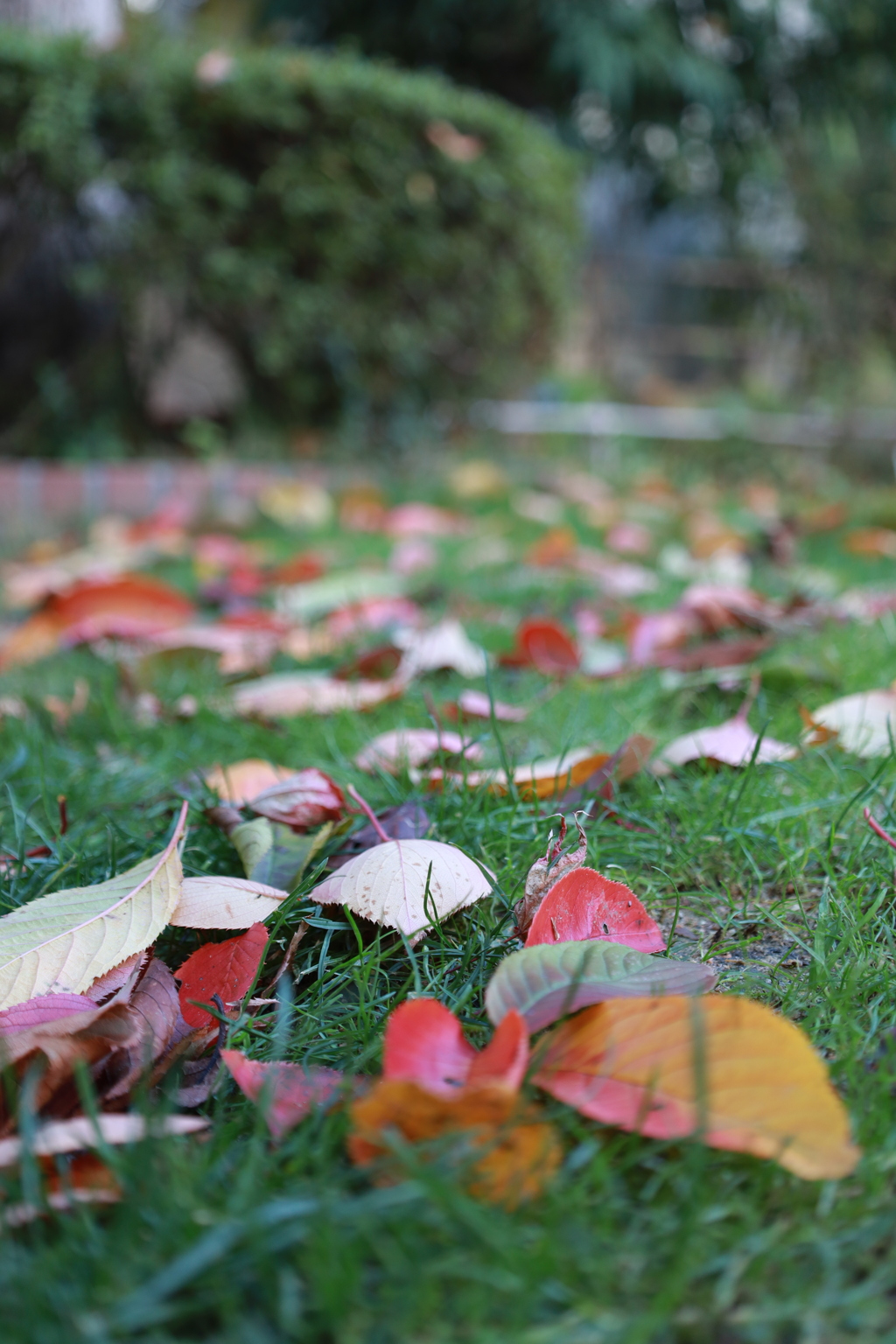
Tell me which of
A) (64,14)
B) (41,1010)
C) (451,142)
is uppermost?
(64,14)

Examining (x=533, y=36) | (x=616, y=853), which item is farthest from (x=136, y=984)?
(x=533, y=36)

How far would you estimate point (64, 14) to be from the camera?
5.21 m

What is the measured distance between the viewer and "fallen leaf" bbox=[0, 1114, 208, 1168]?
681 millimetres

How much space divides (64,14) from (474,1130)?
5.98m

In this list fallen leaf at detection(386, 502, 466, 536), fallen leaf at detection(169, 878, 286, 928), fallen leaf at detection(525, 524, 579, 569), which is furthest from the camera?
fallen leaf at detection(386, 502, 466, 536)

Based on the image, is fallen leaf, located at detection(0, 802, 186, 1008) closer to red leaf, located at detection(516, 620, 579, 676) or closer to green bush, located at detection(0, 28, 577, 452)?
red leaf, located at detection(516, 620, 579, 676)

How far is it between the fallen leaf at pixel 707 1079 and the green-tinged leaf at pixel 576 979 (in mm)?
20

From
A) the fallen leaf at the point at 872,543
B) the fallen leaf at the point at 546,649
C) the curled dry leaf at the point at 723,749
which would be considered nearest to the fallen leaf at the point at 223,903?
the curled dry leaf at the point at 723,749

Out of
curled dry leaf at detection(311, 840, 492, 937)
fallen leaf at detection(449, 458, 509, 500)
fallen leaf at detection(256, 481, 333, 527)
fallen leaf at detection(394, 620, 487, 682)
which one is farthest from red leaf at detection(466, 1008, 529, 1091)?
fallen leaf at detection(449, 458, 509, 500)

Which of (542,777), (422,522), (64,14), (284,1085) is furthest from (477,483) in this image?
(284,1085)

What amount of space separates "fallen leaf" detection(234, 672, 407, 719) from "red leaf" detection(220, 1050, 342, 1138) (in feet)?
3.06

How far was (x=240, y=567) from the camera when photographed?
306 centimetres

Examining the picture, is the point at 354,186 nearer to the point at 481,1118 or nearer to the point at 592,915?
the point at 592,915

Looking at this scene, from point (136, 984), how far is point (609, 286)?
333 inches
